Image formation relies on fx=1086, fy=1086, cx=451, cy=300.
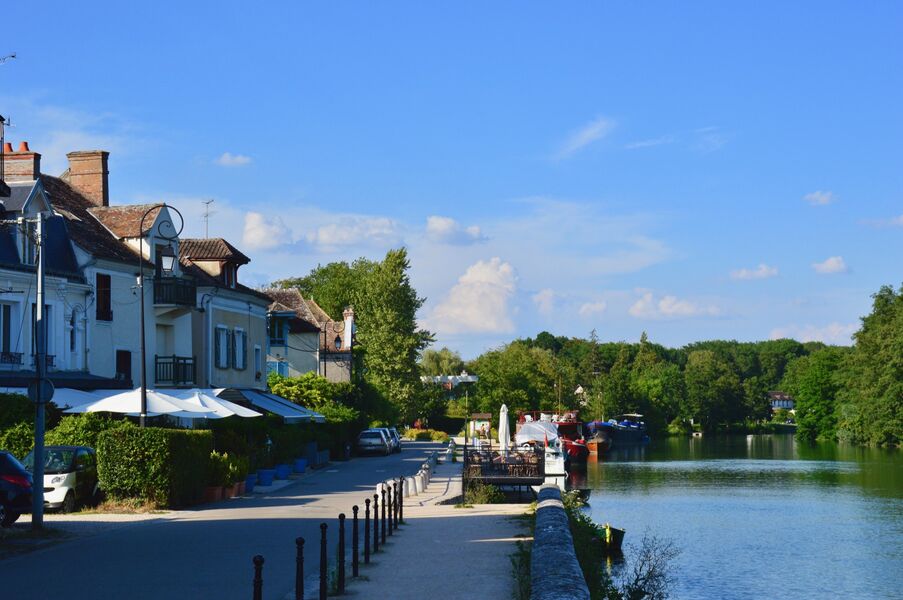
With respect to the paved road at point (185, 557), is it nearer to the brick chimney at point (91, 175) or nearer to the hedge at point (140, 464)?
the hedge at point (140, 464)

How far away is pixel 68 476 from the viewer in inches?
979

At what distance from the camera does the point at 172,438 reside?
2556cm

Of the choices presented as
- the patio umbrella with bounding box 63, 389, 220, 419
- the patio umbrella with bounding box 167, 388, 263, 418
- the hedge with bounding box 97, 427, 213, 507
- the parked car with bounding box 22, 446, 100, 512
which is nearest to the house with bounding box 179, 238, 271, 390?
the patio umbrella with bounding box 167, 388, 263, 418

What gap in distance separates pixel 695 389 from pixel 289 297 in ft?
254

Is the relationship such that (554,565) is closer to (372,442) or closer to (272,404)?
(272,404)

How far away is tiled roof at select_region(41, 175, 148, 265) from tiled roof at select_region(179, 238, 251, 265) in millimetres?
4650

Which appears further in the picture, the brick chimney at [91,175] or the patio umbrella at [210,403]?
the brick chimney at [91,175]

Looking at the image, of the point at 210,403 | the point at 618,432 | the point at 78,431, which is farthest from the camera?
the point at 618,432

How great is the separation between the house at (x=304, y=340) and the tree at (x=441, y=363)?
37797 millimetres

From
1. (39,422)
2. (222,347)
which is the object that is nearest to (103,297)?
(222,347)

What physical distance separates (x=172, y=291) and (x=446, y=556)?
2424 centimetres

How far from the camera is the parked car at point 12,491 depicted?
67.4 ft

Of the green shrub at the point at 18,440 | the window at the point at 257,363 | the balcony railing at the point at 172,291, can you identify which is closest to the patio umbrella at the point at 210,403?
the green shrub at the point at 18,440

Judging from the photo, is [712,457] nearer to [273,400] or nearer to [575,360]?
[273,400]
